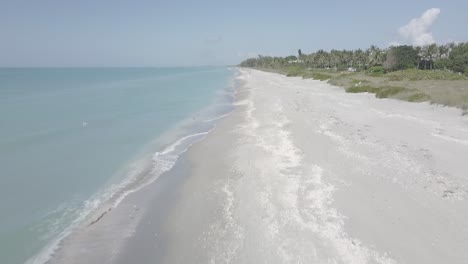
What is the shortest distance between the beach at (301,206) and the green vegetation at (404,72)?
11992mm

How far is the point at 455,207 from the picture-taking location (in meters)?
8.55

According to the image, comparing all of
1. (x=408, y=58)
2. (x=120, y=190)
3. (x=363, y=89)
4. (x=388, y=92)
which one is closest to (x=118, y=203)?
(x=120, y=190)

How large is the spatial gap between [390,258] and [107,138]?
1690 centimetres

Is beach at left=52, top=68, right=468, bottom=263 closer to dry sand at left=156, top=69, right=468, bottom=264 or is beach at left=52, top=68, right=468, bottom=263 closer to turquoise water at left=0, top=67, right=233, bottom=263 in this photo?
dry sand at left=156, top=69, right=468, bottom=264

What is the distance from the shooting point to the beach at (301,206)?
7.25 metres

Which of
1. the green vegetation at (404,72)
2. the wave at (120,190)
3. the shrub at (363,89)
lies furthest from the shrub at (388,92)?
the wave at (120,190)

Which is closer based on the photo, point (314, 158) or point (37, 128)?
point (314, 158)

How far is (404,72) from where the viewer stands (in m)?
62.0

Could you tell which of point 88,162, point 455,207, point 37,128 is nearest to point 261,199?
point 455,207

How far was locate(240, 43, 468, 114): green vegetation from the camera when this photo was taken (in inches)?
1162

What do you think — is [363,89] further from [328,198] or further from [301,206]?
[301,206]

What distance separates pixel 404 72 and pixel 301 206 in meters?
61.1

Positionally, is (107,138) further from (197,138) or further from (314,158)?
(314,158)

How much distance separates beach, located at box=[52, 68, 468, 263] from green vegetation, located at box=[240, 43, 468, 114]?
12.0 metres
